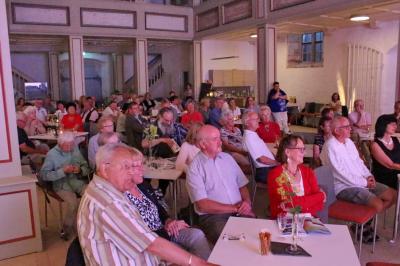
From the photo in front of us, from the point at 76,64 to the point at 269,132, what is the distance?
7290 millimetres

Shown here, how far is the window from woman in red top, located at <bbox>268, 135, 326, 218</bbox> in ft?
34.5

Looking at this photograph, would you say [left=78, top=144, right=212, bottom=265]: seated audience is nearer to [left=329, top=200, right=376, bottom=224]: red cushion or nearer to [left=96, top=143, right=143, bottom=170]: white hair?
[left=96, top=143, right=143, bottom=170]: white hair

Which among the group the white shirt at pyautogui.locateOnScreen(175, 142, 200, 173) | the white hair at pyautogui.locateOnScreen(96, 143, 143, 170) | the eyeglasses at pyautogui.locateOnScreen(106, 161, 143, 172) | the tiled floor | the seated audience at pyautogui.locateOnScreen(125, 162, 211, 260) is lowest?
the tiled floor

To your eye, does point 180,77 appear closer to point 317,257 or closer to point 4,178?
point 4,178

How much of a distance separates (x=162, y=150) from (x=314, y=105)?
28.1ft

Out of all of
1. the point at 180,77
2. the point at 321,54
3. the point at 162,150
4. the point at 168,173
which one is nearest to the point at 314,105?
the point at 321,54

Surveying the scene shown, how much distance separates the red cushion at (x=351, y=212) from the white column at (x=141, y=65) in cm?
941

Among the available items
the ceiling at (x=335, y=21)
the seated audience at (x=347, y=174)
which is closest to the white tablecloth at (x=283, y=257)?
the seated audience at (x=347, y=174)

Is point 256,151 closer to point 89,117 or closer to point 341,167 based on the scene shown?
point 341,167

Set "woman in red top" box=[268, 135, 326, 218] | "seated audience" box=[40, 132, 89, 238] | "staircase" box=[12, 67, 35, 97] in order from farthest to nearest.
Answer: "staircase" box=[12, 67, 35, 97], "seated audience" box=[40, 132, 89, 238], "woman in red top" box=[268, 135, 326, 218]

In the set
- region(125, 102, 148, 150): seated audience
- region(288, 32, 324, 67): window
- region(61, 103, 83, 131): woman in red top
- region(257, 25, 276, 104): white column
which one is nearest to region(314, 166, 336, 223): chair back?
region(125, 102, 148, 150): seated audience

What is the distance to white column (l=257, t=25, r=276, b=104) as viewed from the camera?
9.41 meters

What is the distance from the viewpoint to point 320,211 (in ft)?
9.93

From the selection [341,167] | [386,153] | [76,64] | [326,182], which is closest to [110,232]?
[326,182]
